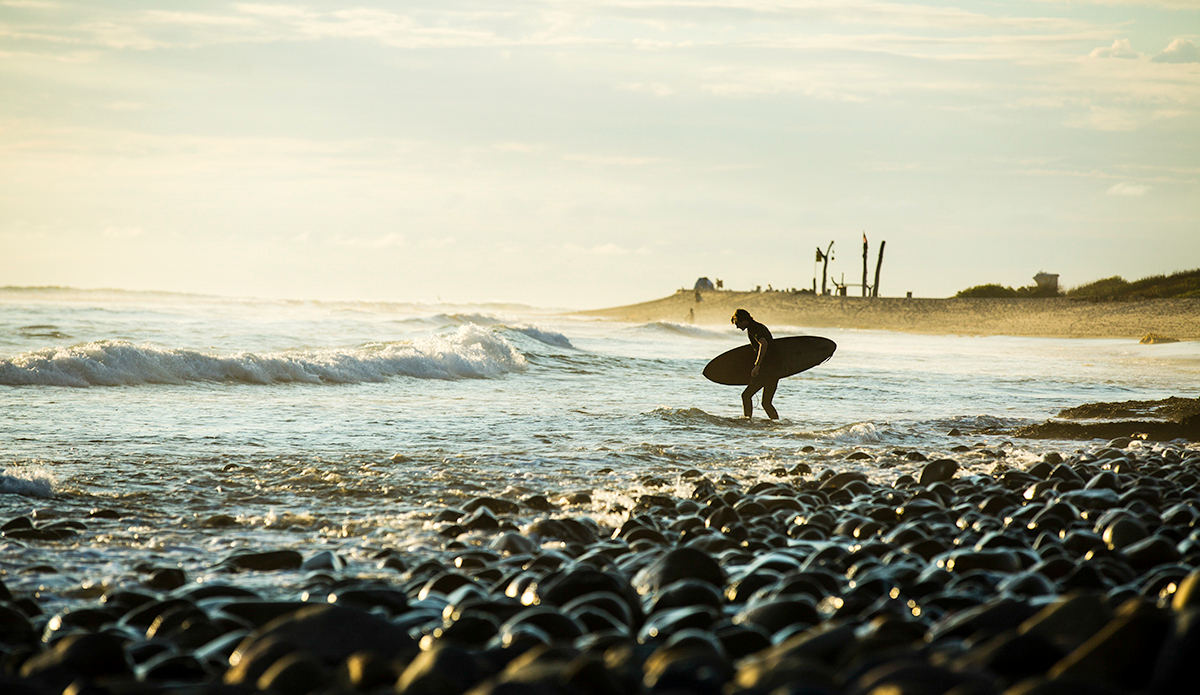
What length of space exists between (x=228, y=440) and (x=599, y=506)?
4.39 m

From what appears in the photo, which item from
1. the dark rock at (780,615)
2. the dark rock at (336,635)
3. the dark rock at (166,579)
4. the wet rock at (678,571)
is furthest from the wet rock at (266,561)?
the dark rock at (780,615)

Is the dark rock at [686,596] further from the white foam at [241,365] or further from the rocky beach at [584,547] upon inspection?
the white foam at [241,365]

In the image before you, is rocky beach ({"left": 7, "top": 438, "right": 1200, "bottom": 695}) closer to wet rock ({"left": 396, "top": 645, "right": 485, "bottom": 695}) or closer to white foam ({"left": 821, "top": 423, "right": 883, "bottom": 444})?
wet rock ({"left": 396, "top": 645, "right": 485, "bottom": 695})

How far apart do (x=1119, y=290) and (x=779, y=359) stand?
57217 millimetres

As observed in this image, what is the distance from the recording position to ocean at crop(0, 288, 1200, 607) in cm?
488

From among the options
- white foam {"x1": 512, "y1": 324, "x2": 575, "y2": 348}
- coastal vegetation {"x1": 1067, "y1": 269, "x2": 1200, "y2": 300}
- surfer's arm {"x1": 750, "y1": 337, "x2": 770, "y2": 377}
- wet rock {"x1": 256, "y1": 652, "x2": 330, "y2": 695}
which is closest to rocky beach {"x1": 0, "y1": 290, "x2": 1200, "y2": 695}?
wet rock {"x1": 256, "y1": 652, "x2": 330, "y2": 695}

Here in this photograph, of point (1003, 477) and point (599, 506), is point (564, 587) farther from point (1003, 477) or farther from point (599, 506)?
point (1003, 477)

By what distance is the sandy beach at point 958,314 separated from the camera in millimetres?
46125

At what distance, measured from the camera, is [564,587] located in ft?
10.5

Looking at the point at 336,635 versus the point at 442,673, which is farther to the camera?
the point at 336,635

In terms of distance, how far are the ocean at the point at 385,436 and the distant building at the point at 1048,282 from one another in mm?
44106

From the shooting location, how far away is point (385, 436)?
343 inches

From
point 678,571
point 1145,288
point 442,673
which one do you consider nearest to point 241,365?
point 678,571

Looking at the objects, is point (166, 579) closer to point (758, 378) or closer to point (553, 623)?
point (553, 623)
